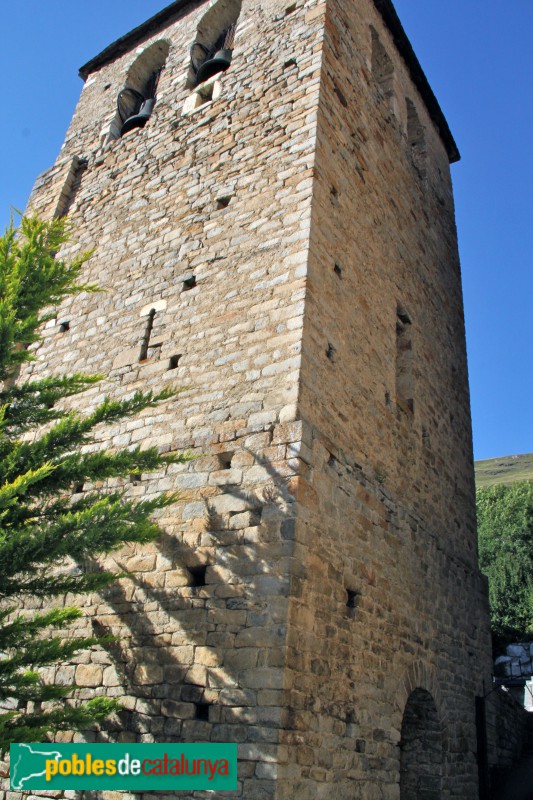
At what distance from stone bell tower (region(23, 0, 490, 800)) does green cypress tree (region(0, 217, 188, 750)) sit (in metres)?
0.64

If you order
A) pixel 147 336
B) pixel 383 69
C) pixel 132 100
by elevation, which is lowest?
pixel 147 336

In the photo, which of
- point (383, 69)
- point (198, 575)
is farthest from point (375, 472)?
point (383, 69)

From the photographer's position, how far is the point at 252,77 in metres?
7.15

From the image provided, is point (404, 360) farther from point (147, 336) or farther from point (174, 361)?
point (147, 336)

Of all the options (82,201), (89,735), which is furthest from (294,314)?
(82,201)

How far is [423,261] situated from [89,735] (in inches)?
271

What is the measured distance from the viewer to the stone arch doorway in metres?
5.90

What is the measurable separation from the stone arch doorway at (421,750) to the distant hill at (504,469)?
59488 millimetres

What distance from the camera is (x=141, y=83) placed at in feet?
32.2

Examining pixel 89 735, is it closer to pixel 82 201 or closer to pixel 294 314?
pixel 294 314

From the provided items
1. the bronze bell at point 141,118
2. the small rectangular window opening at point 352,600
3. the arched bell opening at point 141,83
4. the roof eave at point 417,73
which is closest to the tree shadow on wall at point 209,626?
the small rectangular window opening at point 352,600

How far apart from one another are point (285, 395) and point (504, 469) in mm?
74819

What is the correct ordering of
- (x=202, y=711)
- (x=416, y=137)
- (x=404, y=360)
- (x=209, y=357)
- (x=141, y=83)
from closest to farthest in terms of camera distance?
(x=202, y=711) < (x=209, y=357) < (x=404, y=360) < (x=141, y=83) < (x=416, y=137)

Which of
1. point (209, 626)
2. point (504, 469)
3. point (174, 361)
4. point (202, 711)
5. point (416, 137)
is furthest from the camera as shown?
point (504, 469)
